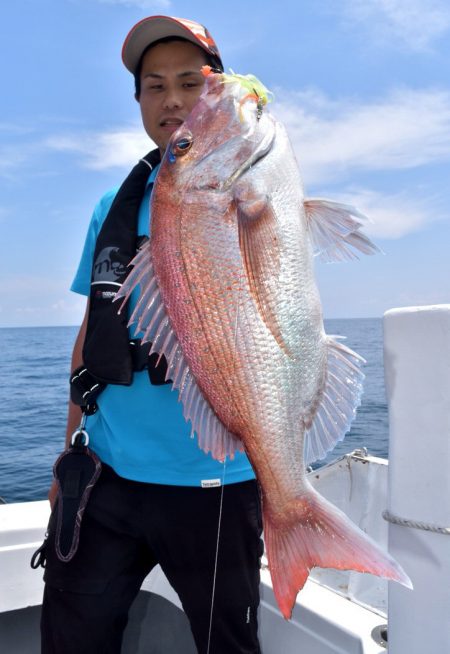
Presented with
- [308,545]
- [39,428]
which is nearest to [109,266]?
[308,545]

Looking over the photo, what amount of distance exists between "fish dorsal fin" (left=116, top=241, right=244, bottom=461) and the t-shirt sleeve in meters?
1.07

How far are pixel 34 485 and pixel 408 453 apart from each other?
928 centimetres

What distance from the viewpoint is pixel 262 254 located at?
1.58 metres

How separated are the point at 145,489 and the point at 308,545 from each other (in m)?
0.85

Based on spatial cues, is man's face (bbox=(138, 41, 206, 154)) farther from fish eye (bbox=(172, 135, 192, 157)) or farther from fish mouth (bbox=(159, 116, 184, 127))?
fish eye (bbox=(172, 135, 192, 157))

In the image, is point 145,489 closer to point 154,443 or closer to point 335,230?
point 154,443

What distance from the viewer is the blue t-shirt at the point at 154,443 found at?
2.17m

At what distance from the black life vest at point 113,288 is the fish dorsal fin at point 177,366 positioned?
589 mm

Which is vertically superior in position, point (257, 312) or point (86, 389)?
point (257, 312)

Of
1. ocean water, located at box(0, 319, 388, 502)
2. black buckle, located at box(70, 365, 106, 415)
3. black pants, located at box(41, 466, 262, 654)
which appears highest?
black buckle, located at box(70, 365, 106, 415)

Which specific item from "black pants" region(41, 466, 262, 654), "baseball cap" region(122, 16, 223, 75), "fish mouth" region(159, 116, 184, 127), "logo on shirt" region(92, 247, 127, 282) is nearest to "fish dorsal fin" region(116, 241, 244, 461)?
"black pants" region(41, 466, 262, 654)

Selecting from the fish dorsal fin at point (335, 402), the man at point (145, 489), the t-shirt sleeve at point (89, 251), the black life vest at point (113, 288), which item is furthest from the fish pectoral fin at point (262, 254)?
the t-shirt sleeve at point (89, 251)

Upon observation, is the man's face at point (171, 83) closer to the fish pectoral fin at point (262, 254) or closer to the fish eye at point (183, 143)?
the fish eye at point (183, 143)

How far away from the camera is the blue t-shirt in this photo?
217 centimetres
